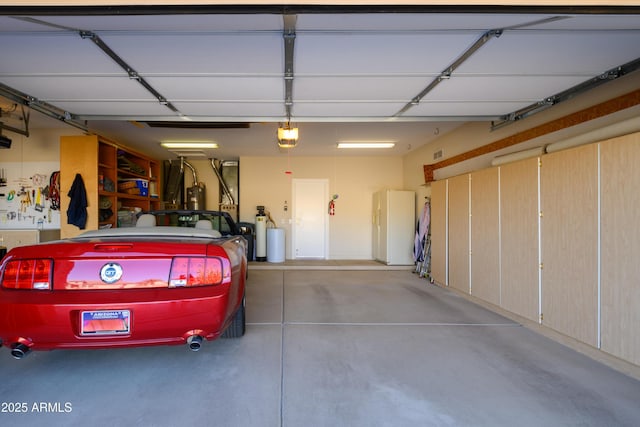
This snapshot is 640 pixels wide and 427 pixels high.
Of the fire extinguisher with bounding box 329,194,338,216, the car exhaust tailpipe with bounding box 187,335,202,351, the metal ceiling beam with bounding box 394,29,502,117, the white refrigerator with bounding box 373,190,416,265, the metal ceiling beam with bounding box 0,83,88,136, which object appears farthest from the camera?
the fire extinguisher with bounding box 329,194,338,216

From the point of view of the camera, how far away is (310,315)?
376 centimetres

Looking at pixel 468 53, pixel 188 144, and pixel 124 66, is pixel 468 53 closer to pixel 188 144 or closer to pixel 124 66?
pixel 124 66

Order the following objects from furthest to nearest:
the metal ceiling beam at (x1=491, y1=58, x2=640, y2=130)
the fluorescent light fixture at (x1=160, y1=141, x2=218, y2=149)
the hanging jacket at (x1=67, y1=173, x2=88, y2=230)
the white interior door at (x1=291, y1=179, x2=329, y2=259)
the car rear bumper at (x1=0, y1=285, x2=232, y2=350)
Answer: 1. the white interior door at (x1=291, y1=179, x2=329, y2=259)
2. the fluorescent light fixture at (x1=160, y1=141, x2=218, y2=149)
3. the hanging jacket at (x1=67, y1=173, x2=88, y2=230)
4. the metal ceiling beam at (x1=491, y1=58, x2=640, y2=130)
5. the car rear bumper at (x1=0, y1=285, x2=232, y2=350)

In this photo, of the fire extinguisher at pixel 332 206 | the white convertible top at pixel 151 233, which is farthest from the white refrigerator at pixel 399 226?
the white convertible top at pixel 151 233

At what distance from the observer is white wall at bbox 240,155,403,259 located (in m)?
8.69

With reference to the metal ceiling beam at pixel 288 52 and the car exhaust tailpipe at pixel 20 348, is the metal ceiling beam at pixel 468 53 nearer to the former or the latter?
the metal ceiling beam at pixel 288 52

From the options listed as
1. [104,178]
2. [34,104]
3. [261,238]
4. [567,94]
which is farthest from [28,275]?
[261,238]

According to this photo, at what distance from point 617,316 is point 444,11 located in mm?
2504

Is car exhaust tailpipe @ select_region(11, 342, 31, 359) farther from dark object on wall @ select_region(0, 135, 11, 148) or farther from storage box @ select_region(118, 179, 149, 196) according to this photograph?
storage box @ select_region(118, 179, 149, 196)

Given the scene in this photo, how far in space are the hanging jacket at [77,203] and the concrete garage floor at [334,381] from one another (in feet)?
10.6

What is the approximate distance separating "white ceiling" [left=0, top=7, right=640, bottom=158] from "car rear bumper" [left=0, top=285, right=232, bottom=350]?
4.96 ft

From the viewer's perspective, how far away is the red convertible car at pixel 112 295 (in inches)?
70.3

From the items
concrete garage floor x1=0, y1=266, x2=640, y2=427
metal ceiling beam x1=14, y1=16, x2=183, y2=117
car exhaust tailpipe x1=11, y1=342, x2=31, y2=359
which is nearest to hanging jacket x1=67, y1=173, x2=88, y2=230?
metal ceiling beam x1=14, y1=16, x2=183, y2=117

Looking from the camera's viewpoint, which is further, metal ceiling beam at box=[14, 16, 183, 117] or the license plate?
metal ceiling beam at box=[14, 16, 183, 117]
